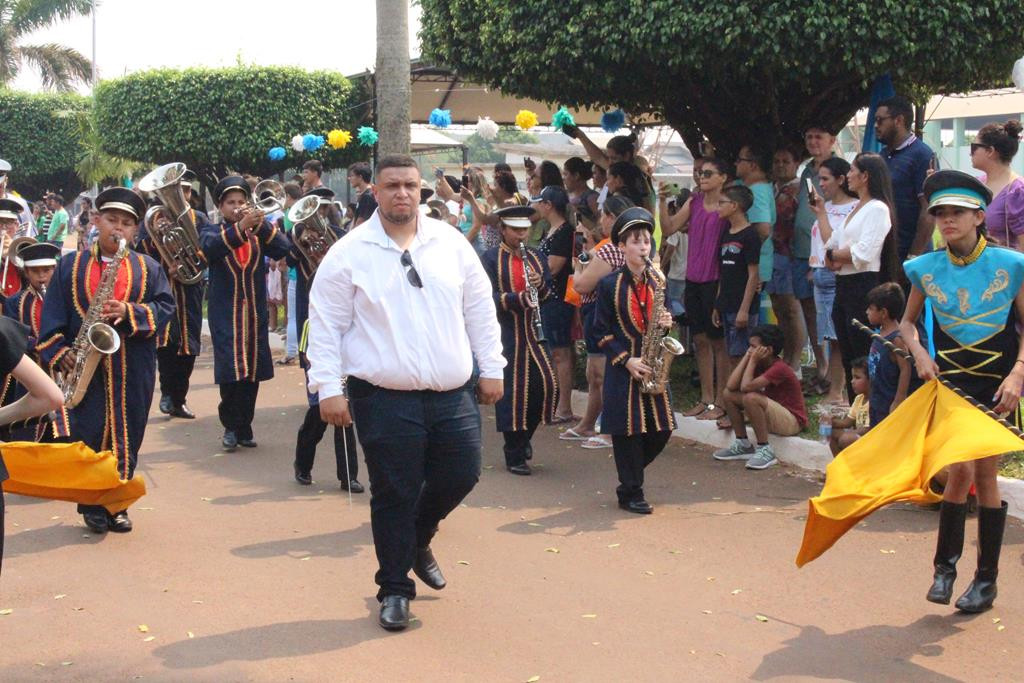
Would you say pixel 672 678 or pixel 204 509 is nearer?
pixel 672 678

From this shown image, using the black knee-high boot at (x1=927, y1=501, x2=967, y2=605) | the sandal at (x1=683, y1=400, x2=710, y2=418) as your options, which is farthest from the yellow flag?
the sandal at (x1=683, y1=400, x2=710, y2=418)

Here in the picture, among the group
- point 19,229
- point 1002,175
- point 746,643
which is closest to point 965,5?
point 1002,175

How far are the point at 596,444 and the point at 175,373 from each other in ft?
12.9

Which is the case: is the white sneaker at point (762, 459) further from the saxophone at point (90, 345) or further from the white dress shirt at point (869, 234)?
the saxophone at point (90, 345)

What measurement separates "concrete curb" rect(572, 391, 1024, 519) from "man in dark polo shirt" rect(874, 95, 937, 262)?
1608 millimetres

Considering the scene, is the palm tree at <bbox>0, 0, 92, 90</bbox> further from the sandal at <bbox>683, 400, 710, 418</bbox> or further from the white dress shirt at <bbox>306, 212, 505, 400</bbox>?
the white dress shirt at <bbox>306, 212, 505, 400</bbox>

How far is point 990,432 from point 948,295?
0.79 m

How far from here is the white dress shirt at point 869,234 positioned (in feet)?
29.8

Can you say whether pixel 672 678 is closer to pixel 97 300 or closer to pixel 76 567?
pixel 76 567

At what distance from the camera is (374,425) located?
583cm

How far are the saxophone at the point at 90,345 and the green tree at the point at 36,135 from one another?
40975mm

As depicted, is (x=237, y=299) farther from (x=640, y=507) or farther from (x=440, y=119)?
(x=440, y=119)

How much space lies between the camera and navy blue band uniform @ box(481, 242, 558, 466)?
9312 mm

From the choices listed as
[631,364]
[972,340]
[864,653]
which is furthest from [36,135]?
[864,653]
